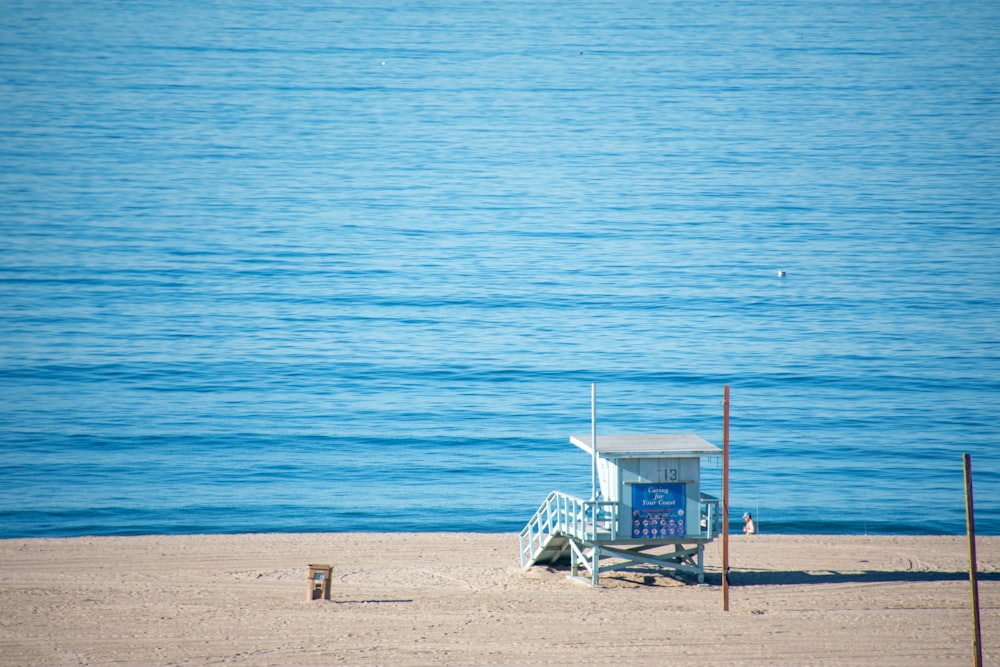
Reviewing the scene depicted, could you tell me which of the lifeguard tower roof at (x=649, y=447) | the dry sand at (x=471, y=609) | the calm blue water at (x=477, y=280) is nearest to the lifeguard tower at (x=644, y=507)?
the lifeguard tower roof at (x=649, y=447)

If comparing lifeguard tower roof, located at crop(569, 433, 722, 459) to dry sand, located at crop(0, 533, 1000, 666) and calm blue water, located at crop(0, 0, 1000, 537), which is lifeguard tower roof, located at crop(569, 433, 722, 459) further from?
calm blue water, located at crop(0, 0, 1000, 537)

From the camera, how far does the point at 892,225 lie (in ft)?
284

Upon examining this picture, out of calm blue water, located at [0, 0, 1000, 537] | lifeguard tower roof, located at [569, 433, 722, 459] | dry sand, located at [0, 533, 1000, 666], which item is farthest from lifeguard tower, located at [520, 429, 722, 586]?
calm blue water, located at [0, 0, 1000, 537]

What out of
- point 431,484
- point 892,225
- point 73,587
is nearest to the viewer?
point 73,587

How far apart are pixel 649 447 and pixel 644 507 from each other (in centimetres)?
104

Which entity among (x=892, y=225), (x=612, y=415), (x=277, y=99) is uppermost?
(x=277, y=99)

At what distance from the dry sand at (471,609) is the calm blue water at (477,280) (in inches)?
260

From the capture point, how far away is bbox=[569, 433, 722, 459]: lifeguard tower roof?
1984 centimetres

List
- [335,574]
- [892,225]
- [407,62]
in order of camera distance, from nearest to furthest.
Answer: [335,574], [892,225], [407,62]

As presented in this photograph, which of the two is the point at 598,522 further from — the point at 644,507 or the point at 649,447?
the point at 649,447

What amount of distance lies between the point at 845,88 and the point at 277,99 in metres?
72.0

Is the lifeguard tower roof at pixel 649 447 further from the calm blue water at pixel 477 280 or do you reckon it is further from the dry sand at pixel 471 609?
the calm blue water at pixel 477 280

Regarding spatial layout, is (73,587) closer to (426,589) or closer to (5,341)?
(426,589)

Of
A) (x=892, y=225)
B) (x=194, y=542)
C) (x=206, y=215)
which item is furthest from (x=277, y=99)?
(x=194, y=542)
